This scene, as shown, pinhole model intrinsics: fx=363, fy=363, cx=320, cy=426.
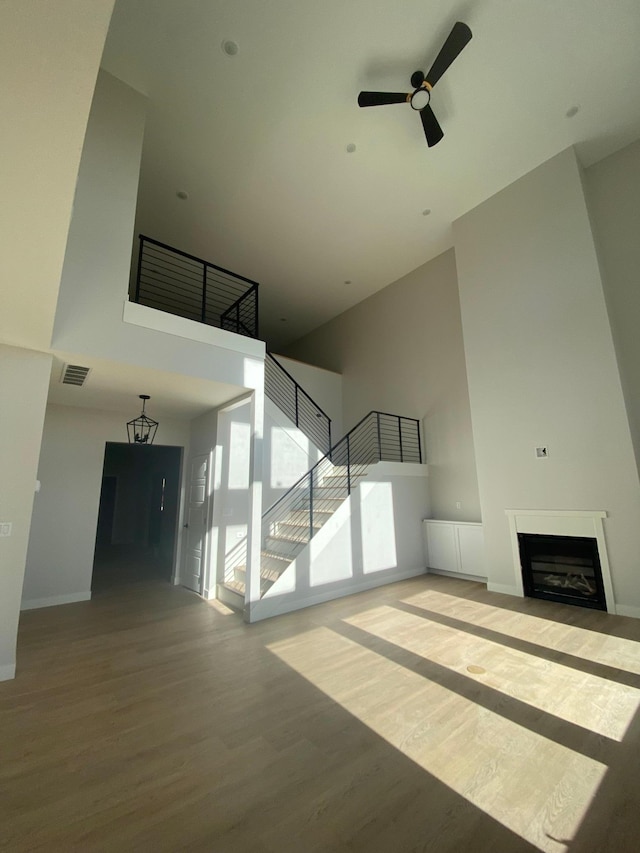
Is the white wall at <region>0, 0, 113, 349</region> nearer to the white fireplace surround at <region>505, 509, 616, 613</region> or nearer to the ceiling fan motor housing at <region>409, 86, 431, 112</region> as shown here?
the ceiling fan motor housing at <region>409, 86, 431, 112</region>

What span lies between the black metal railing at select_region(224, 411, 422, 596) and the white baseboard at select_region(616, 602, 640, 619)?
137 inches

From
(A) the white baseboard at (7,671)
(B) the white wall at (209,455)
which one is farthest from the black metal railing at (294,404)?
(A) the white baseboard at (7,671)

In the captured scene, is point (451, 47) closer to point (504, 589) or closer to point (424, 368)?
point (424, 368)

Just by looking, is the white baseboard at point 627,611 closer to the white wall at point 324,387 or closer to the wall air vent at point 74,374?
the white wall at point 324,387

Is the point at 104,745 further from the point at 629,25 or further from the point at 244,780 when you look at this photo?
the point at 629,25

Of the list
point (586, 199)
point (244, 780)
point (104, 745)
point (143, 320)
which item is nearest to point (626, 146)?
point (586, 199)

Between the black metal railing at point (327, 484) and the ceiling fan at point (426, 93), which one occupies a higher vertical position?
the ceiling fan at point (426, 93)

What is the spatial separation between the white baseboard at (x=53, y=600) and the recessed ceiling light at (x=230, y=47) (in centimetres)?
692

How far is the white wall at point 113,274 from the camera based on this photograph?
341cm

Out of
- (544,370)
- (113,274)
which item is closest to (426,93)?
(544,370)

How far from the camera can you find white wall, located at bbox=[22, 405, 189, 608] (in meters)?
4.94

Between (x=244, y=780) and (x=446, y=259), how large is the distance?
25.7ft

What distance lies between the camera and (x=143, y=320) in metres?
3.77

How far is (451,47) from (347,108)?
54.2 inches
